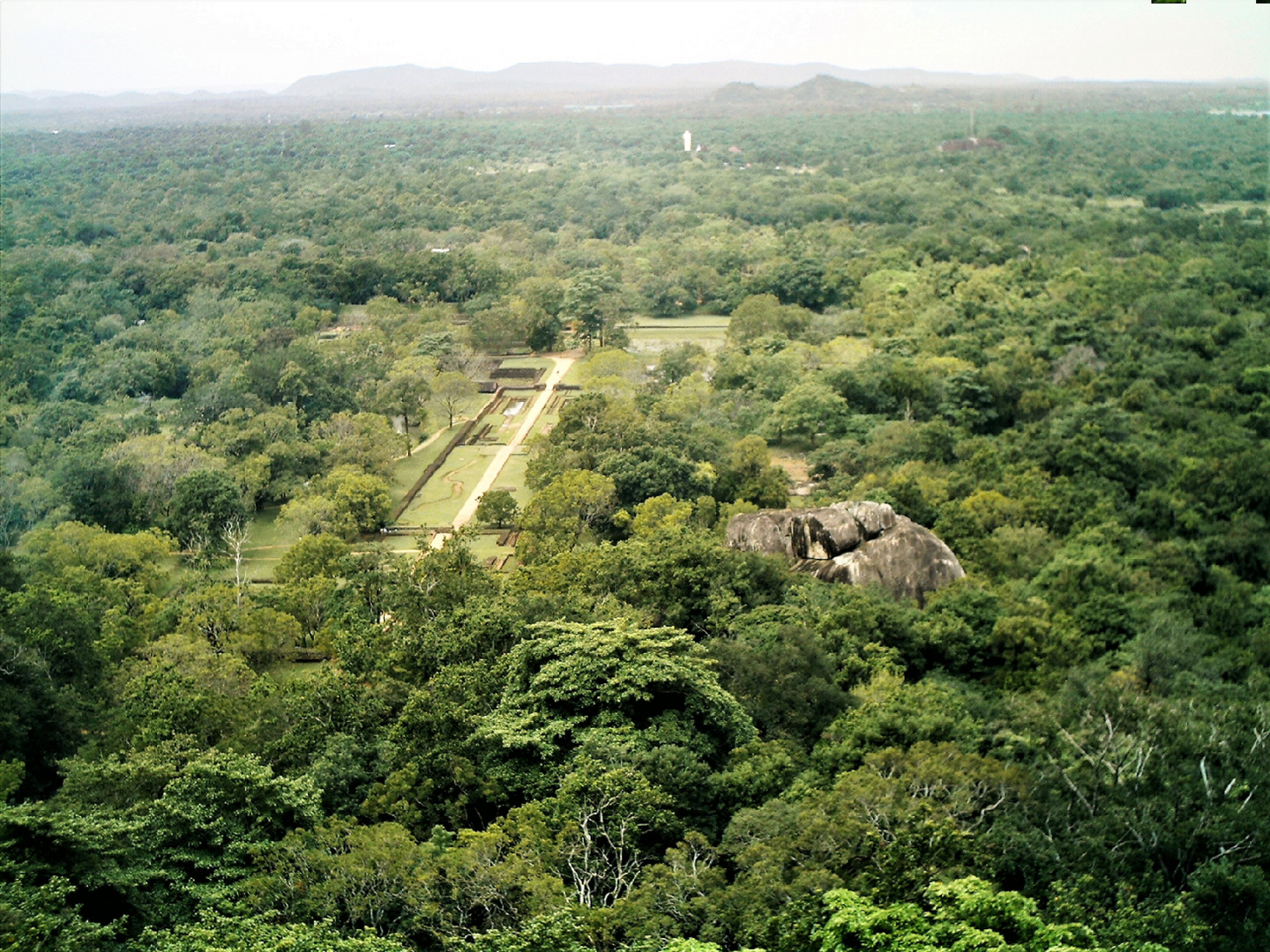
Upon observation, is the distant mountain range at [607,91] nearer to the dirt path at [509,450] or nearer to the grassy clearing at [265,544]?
the dirt path at [509,450]

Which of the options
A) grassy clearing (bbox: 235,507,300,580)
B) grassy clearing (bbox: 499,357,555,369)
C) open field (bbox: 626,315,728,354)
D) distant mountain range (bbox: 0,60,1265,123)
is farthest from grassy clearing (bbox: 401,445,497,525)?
distant mountain range (bbox: 0,60,1265,123)

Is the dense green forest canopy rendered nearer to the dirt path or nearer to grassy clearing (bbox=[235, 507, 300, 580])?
grassy clearing (bbox=[235, 507, 300, 580])

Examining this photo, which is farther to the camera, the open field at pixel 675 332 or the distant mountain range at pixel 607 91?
the distant mountain range at pixel 607 91

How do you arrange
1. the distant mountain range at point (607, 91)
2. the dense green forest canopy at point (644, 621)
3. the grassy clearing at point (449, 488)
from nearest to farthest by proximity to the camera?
the dense green forest canopy at point (644, 621) → the grassy clearing at point (449, 488) → the distant mountain range at point (607, 91)

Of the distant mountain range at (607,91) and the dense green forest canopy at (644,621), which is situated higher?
the distant mountain range at (607,91)

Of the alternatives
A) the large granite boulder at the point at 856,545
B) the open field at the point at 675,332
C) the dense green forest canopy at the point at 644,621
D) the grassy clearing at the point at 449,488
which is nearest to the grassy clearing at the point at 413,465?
the grassy clearing at the point at 449,488

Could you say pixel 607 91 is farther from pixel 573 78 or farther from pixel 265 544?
pixel 265 544

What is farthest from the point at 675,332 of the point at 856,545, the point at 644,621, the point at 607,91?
the point at 607,91
